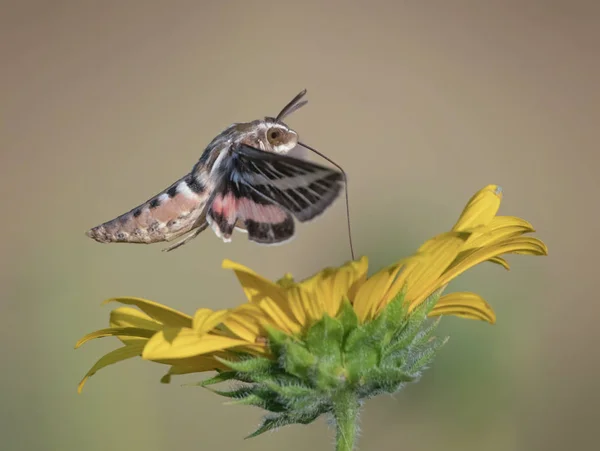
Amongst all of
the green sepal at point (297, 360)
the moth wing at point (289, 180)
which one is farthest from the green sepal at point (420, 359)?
the moth wing at point (289, 180)

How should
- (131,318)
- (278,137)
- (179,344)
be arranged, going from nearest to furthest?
(179,344) → (131,318) → (278,137)

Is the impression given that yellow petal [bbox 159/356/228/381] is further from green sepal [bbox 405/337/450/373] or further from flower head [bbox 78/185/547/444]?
green sepal [bbox 405/337/450/373]

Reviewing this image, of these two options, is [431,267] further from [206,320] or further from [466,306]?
[206,320]

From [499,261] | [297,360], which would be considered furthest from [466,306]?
[297,360]

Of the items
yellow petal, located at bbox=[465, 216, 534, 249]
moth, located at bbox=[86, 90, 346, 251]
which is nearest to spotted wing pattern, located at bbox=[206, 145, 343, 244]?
moth, located at bbox=[86, 90, 346, 251]

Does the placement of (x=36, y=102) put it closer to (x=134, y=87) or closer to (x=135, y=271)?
(x=134, y=87)

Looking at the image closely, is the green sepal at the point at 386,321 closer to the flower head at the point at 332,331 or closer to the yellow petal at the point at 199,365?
the flower head at the point at 332,331

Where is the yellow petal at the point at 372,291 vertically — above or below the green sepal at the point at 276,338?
below
